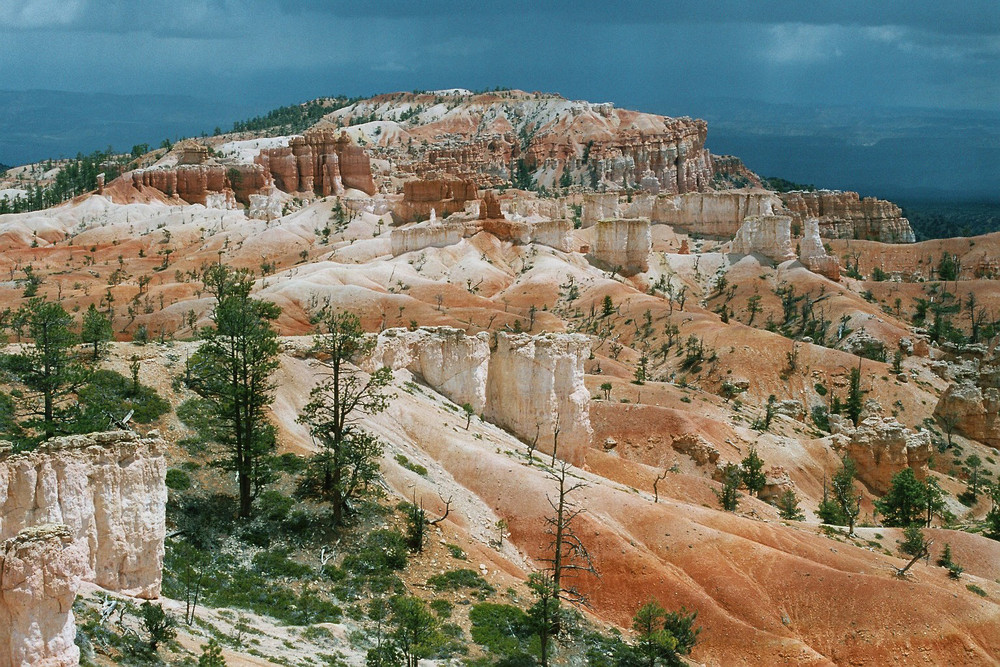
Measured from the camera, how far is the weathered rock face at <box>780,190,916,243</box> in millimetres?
150625

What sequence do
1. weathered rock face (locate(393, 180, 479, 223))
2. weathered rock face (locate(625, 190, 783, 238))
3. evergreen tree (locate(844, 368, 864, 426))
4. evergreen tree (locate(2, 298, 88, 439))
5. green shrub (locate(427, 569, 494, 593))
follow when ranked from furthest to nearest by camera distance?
weathered rock face (locate(625, 190, 783, 238)) → weathered rock face (locate(393, 180, 479, 223)) → evergreen tree (locate(844, 368, 864, 426)) → green shrub (locate(427, 569, 494, 593)) → evergreen tree (locate(2, 298, 88, 439))

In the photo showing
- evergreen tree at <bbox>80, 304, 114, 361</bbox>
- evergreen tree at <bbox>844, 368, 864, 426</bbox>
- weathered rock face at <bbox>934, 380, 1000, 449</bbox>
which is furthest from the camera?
evergreen tree at <bbox>844, 368, 864, 426</bbox>

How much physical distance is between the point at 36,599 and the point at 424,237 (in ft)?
289

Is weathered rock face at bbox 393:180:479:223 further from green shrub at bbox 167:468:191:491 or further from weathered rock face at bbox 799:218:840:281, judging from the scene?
green shrub at bbox 167:468:191:491

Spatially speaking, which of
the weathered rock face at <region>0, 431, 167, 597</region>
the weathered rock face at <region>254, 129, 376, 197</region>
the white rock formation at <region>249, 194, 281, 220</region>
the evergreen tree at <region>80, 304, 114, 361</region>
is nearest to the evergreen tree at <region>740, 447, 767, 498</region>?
the evergreen tree at <region>80, 304, 114, 361</region>

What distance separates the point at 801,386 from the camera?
2913 inches

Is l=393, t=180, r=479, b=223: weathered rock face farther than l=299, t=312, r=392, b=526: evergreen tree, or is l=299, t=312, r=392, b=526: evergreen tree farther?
l=393, t=180, r=479, b=223: weathered rock face

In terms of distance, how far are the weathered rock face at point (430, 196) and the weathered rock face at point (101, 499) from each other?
9448cm

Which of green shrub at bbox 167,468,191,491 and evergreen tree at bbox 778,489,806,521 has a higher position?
green shrub at bbox 167,468,191,491

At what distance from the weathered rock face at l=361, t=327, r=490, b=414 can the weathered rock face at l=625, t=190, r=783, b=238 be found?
3040 inches

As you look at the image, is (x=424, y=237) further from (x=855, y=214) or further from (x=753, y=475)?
(x=855, y=214)

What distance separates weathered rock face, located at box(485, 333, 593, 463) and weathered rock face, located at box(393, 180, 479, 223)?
69894 millimetres

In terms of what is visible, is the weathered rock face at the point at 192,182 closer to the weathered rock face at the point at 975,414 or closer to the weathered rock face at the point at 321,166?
the weathered rock face at the point at 321,166

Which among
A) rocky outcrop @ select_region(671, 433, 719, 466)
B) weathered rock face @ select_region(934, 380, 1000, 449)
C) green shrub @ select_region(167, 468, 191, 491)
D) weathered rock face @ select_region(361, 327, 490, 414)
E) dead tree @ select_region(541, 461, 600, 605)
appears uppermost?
green shrub @ select_region(167, 468, 191, 491)
